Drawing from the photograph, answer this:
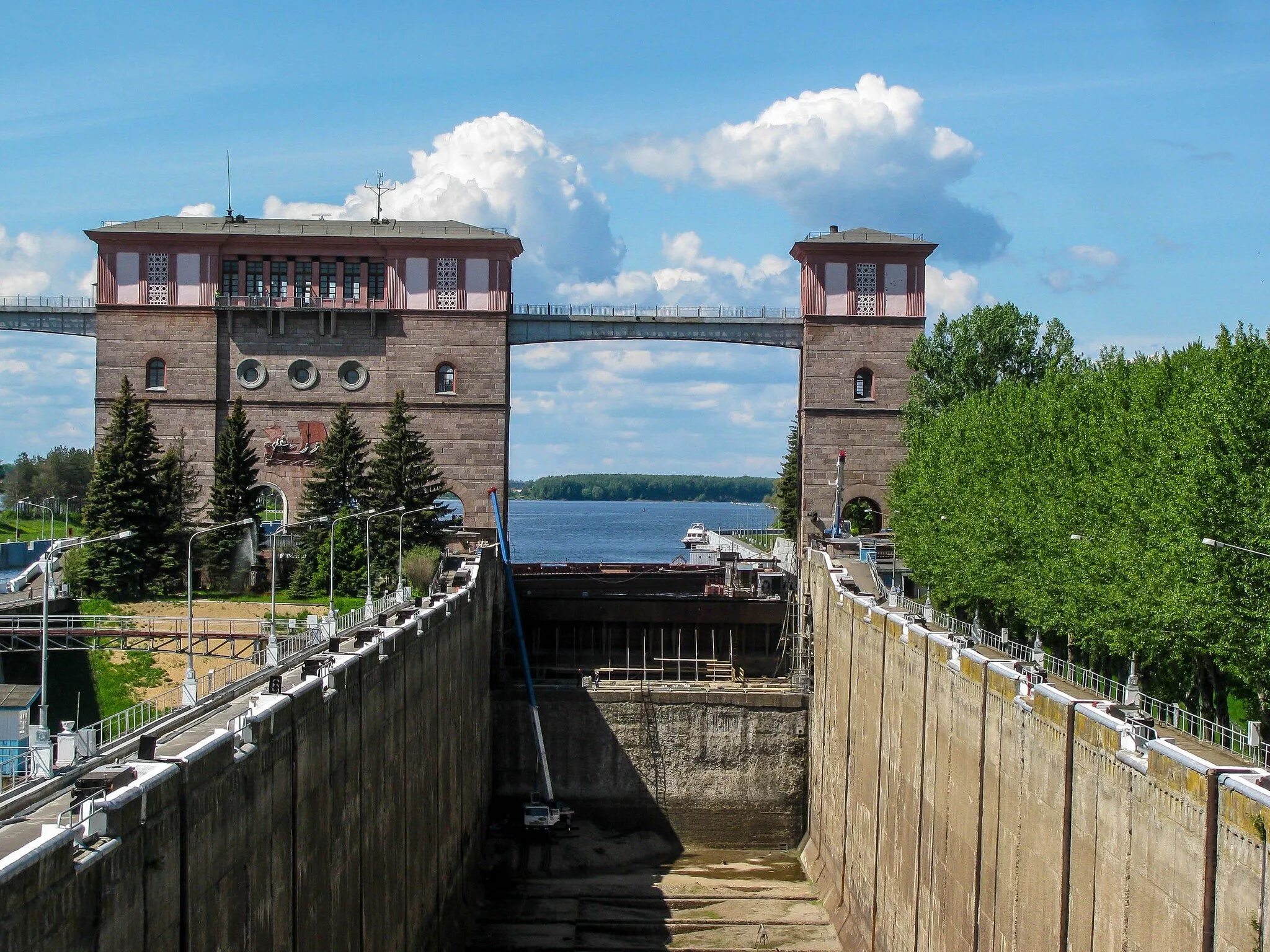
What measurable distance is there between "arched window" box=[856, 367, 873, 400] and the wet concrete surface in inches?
901

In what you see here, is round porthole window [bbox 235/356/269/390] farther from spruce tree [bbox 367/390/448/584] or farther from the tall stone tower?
the tall stone tower

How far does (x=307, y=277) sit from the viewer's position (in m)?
65.2

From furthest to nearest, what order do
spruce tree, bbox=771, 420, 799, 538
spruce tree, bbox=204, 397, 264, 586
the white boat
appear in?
the white boat → spruce tree, bbox=771, 420, 799, 538 → spruce tree, bbox=204, 397, 264, 586

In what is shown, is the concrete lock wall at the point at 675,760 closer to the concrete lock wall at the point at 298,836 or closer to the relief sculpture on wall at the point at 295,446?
the concrete lock wall at the point at 298,836

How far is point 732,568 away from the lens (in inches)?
2534

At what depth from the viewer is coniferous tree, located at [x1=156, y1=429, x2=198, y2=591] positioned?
54.4m

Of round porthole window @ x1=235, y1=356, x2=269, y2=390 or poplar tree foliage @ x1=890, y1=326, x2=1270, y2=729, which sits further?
round porthole window @ x1=235, y1=356, x2=269, y2=390

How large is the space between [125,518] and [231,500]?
597 cm

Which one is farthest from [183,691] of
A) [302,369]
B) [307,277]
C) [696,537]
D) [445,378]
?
[696,537]

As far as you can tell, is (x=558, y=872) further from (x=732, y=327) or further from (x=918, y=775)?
(x=732, y=327)

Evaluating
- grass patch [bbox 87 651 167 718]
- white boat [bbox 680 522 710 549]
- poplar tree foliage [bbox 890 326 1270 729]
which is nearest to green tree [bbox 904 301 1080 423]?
poplar tree foliage [bbox 890 326 1270 729]

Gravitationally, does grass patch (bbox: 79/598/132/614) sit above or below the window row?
below

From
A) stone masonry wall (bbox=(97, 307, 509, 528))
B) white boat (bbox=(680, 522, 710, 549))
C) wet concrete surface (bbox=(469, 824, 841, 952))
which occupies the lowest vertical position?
wet concrete surface (bbox=(469, 824, 841, 952))

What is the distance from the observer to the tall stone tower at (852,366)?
6450cm
